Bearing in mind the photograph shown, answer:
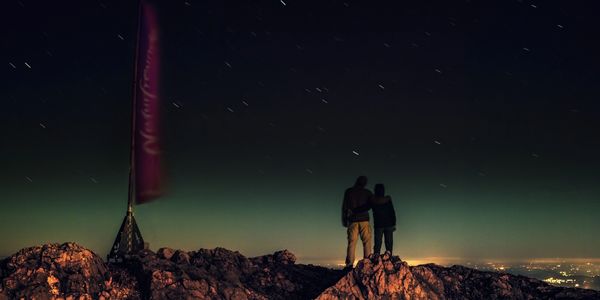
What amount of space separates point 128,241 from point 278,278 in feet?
15.6

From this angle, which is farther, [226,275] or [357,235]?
[357,235]

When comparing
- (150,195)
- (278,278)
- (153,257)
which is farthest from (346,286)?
(150,195)

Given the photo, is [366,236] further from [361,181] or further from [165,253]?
[165,253]

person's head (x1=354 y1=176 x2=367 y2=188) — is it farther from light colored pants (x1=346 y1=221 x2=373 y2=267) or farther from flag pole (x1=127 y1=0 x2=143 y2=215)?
flag pole (x1=127 y1=0 x2=143 y2=215)

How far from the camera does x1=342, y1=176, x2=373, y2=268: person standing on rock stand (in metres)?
21.2

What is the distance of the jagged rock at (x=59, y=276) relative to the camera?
14883 mm

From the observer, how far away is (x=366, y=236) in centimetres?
2162

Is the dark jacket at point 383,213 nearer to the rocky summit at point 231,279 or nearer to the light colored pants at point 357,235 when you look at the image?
the light colored pants at point 357,235

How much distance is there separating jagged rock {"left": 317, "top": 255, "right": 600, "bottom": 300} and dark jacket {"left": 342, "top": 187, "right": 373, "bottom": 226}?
2.96 m

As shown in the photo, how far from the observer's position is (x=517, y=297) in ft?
61.1

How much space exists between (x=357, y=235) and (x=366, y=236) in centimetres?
33

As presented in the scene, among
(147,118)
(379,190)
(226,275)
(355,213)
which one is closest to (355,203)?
(355,213)

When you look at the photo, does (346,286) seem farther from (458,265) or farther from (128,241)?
(128,241)

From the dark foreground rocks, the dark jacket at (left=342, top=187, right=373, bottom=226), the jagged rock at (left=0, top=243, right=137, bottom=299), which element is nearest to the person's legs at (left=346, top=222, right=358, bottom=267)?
the dark jacket at (left=342, top=187, right=373, bottom=226)
